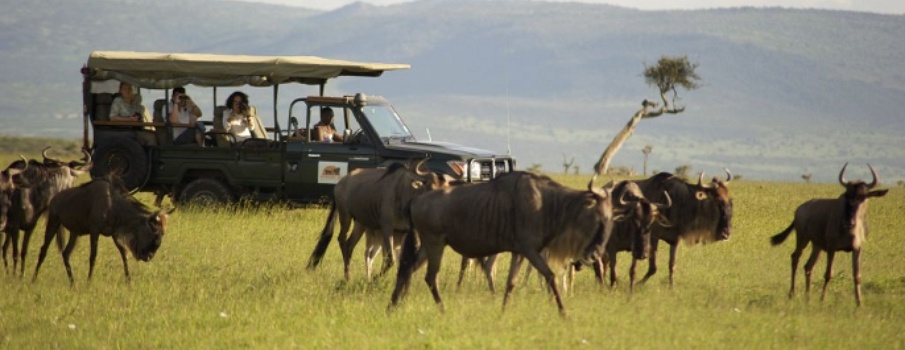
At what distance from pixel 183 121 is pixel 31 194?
5.33 meters

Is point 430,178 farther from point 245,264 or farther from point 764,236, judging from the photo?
point 764,236

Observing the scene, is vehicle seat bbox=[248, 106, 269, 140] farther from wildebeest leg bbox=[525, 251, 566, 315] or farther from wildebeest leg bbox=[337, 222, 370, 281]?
wildebeest leg bbox=[525, 251, 566, 315]

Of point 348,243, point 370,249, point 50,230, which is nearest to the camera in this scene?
point 50,230

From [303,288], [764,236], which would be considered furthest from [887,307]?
[764,236]

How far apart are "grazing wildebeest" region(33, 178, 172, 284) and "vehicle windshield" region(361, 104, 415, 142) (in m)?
5.86

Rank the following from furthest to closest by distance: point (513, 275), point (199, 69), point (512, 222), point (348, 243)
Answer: point (199, 69) → point (348, 243) → point (513, 275) → point (512, 222)

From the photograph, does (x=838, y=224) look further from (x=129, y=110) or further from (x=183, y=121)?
(x=129, y=110)

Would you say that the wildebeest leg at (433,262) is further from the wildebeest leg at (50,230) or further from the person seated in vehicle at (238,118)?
the person seated in vehicle at (238,118)

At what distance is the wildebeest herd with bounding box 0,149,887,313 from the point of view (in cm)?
1194

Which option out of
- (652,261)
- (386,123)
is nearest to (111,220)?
(652,261)

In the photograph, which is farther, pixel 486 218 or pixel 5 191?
pixel 5 191

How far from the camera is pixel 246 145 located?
66.2 ft

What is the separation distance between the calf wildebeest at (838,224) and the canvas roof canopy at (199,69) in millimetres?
8110

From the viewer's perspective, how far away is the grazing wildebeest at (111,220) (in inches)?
547
